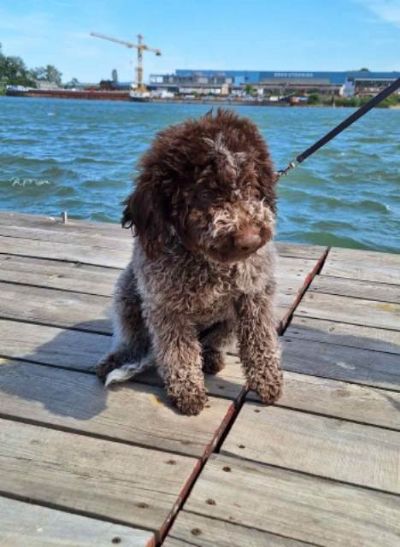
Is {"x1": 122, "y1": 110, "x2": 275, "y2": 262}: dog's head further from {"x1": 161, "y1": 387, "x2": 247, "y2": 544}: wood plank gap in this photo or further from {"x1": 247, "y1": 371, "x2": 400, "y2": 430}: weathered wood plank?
{"x1": 247, "y1": 371, "x2": 400, "y2": 430}: weathered wood plank

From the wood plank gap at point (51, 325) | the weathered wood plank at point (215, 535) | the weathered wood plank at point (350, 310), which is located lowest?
the wood plank gap at point (51, 325)

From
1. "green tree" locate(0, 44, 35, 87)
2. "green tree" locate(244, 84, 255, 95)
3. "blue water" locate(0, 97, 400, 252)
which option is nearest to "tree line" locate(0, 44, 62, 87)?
"green tree" locate(0, 44, 35, 87)

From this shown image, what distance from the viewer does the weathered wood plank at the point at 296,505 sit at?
5.90 ft

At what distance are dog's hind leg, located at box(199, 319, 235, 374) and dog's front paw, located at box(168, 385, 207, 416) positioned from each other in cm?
31

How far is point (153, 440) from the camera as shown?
7.34ft

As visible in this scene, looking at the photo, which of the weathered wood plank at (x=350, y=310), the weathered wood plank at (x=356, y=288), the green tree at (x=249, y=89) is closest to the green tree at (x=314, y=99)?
the green tree at (x=249, y=89)

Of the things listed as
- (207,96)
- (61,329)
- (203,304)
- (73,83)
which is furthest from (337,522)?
(73,83)

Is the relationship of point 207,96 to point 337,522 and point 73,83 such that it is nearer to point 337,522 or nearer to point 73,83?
point 73,83

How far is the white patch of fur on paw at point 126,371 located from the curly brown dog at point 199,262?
A: 11mm

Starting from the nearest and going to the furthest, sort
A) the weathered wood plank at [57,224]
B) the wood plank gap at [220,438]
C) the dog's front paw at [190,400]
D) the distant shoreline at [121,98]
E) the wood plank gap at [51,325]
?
1. the wood plank gap at [220,438]
2. the dog's front paw at [190,400]
3. the wood plank gap at [51,325]
4. the weathered wood plank at [57,224]
5. the distant shoreline at [121,98]

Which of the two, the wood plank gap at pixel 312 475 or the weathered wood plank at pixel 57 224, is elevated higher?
the wood plank gap at pixel 312 475

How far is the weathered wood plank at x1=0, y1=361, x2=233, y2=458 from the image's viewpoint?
2258 millimetres

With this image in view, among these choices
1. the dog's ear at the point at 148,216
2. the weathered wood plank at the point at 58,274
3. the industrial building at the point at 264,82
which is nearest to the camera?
the dog's ear at the point at 148,216

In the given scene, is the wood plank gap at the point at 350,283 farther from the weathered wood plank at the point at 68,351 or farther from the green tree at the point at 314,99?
the green tree at the point at 314,99
